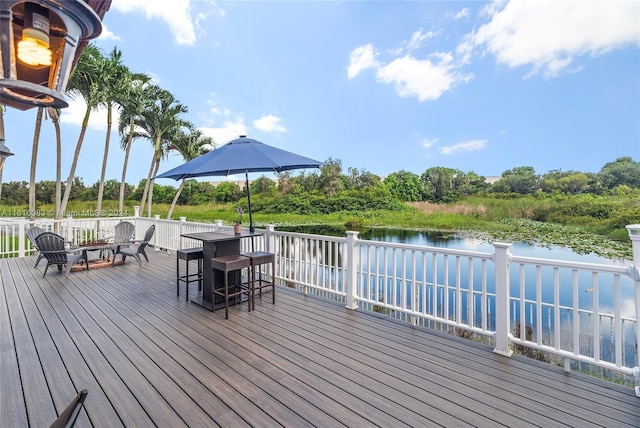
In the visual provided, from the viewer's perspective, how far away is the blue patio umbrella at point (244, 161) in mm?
3949

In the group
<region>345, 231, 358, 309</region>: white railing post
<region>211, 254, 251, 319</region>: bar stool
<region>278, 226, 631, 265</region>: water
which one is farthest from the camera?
<region>278, 226, 631, 265</region>: water

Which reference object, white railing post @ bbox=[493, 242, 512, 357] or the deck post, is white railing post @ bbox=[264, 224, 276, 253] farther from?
the deck post

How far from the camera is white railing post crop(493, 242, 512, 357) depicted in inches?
111

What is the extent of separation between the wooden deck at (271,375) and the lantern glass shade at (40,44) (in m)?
1.87

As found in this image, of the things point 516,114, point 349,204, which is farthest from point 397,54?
point 349,204

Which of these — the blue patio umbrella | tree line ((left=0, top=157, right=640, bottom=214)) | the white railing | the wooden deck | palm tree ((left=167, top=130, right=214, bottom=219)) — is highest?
palm tree ((left=167, top=130, right=214, bottom=219))

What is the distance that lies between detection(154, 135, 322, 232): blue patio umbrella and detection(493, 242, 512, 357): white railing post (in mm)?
2605

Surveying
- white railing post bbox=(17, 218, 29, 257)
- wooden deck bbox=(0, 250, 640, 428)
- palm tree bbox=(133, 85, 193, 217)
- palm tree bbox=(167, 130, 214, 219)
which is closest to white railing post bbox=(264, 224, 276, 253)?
wooden deck bbox=(0, 250, 640, 428)

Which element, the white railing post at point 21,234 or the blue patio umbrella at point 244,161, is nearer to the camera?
the blue patio umbrella at point 244,161

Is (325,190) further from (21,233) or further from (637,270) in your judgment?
(637,270)

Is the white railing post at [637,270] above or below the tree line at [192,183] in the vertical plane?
below

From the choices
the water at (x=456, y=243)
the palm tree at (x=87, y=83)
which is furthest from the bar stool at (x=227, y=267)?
the palm tree at (x=87, y=83)

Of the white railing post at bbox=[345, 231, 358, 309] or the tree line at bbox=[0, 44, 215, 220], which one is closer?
the white railing post at bbox=[345, 231, 358, 309]

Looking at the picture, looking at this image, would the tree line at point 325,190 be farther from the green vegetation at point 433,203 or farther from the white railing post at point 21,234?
the white railing post at point 21,234
